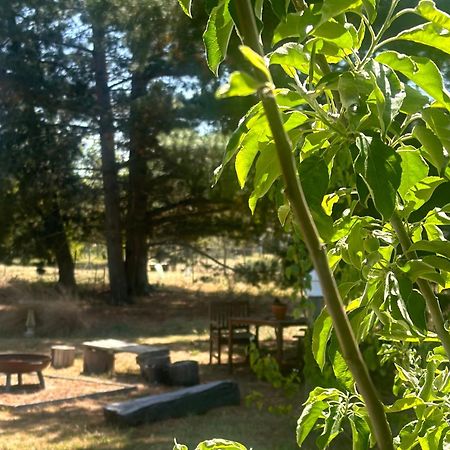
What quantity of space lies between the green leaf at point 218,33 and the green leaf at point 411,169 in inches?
6.0

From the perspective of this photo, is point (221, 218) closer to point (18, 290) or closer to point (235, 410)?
point (18, 290)

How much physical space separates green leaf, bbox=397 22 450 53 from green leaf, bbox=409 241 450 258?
147 millimetres

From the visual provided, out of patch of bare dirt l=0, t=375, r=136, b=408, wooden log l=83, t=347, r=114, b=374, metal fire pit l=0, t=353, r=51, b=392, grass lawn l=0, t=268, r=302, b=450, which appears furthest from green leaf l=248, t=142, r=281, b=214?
wooden log l=83, t=347, r=114, b=374

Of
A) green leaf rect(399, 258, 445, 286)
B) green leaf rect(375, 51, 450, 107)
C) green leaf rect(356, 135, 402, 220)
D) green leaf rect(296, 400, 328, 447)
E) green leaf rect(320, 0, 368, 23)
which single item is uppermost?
green leaf rect(320, 0, 368, 23)

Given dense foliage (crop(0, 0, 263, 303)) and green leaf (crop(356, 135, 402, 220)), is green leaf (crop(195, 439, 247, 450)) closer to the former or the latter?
green leaf (crop(356, 135, 402, 220))

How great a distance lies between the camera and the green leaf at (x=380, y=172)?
1.63 ft

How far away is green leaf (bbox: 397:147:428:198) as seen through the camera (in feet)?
1.90

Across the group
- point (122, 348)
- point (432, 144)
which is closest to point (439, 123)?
point (432, 144)

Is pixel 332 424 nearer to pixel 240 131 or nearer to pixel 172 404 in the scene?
pixel 240 131

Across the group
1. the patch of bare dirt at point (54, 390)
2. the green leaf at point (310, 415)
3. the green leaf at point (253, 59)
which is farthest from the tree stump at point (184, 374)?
the green leaf at point (253, 59)

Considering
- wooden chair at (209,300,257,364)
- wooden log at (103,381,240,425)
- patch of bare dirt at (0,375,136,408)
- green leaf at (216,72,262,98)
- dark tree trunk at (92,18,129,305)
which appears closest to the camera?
green leaf at (216,72,262,98)

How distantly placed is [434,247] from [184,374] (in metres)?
6.81

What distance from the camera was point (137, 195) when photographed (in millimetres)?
11594

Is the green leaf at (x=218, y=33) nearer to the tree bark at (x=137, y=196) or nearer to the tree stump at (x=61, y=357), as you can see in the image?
the tree stump at (x=61, y=357)
